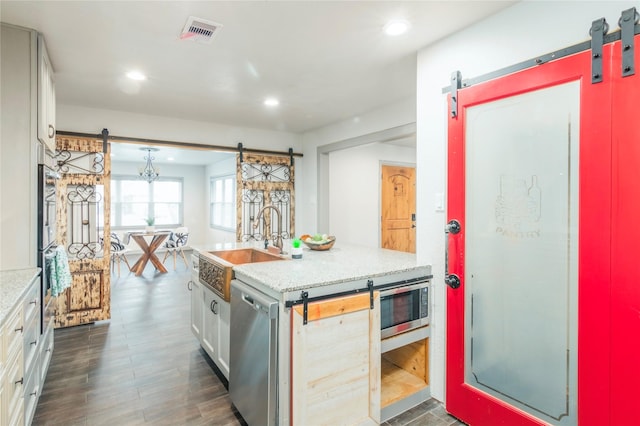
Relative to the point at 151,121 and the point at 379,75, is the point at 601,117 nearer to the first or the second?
the point at 379,75

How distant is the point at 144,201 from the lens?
9086 mm

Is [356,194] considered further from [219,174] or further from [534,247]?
[219,174]

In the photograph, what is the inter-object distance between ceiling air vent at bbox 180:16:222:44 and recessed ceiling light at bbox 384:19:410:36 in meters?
1.08

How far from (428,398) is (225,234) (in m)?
6.83

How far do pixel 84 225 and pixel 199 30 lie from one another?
2.81 meters

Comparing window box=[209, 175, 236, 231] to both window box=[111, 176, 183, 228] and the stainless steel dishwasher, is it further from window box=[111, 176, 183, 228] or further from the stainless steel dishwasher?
the stainless steel dishwasher

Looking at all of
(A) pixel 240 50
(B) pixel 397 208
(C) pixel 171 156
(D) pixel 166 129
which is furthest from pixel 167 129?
(B) pixel 397 208

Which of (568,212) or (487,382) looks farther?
(487,382)

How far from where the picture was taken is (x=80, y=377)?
264 centimetres

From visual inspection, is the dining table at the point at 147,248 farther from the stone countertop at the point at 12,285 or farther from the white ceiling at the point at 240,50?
the stone countertop at the point at 12,285

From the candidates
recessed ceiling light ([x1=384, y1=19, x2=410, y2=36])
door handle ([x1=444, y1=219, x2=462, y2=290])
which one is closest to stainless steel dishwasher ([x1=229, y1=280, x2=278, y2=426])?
door handle ([x1=444, y1=219, x2=462, y2=290])

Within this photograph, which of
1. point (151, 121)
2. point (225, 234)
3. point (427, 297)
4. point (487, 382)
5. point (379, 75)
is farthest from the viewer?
point (225, 234)

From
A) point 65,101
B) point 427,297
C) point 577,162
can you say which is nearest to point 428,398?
point 427,297

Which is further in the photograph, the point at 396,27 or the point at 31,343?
the point at 396,27
